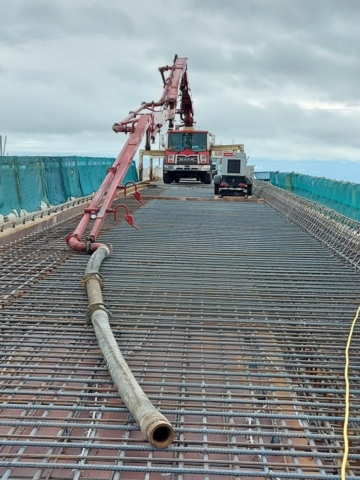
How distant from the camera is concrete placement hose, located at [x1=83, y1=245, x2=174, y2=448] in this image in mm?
2057

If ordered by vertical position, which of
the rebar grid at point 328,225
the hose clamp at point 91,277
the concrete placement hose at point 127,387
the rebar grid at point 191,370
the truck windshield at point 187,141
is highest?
the truck windshield at point 187,141

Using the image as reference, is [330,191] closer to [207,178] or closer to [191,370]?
[207,178]

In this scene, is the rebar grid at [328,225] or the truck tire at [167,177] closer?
the rebar grid at [328,225]

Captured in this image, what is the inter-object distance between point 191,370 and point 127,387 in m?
0.66

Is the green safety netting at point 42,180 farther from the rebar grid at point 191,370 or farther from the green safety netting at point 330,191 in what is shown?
the green safety netting at point 330,191

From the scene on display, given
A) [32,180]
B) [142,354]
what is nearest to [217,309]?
[142,354]

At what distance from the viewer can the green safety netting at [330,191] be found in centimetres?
1203

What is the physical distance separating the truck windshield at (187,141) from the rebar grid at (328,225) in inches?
303

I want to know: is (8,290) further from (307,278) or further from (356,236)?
(356,236)

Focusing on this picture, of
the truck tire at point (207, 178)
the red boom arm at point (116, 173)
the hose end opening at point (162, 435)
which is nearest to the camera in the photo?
the hose end opening at point (162, 435)

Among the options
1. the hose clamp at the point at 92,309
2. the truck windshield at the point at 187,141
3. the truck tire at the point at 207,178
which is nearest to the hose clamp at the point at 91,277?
the hose clamp at the point at 92,309

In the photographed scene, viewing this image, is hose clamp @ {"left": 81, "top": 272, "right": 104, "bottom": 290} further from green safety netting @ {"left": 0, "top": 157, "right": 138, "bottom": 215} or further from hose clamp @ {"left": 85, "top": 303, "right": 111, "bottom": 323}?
green safety netting @ {"left": 0, "top": 157, "right": 138, "bottom": 215}

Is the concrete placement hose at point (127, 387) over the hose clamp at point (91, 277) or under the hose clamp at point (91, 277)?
under

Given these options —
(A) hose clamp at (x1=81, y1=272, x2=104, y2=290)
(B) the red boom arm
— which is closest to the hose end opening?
(A) hose clamp at (x1=81, y1=272, x2=104, y2=290)
